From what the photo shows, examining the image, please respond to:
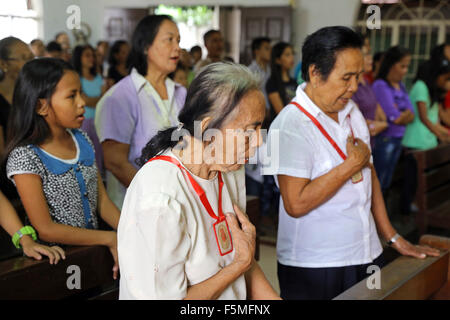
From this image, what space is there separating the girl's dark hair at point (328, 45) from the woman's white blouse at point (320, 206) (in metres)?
0.12

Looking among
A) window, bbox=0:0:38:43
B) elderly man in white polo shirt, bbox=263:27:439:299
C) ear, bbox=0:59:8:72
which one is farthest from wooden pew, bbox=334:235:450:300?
window, bbox=0:0:38:43

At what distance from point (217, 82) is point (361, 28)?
8563 millimetres

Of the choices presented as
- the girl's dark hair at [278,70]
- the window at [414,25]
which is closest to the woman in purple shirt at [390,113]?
the girl's dark hair at [278,70]

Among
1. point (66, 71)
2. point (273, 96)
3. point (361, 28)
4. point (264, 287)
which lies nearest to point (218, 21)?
point (361, 28)

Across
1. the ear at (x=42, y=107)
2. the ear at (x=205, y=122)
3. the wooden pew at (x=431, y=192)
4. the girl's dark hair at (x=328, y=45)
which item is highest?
the girl's dark hair at (x=328, y=45)

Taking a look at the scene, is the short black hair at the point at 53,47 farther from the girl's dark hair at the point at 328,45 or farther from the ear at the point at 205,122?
the ear at the point at 205,122

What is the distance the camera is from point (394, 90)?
A: 437 cm

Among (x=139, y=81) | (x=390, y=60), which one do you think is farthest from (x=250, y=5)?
(x=139, y=81)

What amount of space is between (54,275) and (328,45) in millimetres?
1148

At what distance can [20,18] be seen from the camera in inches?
396

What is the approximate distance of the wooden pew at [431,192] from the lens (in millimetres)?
3498

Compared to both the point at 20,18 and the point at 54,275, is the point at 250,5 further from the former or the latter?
the point at 54,275
